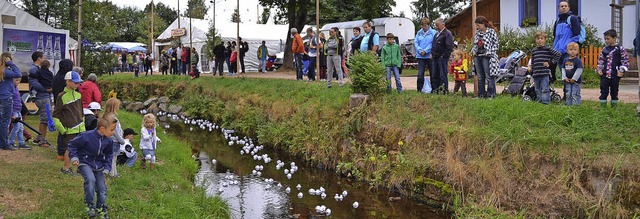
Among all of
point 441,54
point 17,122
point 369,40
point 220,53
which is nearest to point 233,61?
point 220,53

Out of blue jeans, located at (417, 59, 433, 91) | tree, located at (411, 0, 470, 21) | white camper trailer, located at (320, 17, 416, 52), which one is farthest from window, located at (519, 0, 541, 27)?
tree, located at (411, 0, 470, 21)

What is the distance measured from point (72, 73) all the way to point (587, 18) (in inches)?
770

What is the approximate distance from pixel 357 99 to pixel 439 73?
76.0 inches

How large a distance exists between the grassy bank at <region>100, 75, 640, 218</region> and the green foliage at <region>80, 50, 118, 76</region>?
14.3 metres

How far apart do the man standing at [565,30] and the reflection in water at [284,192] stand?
4109mm

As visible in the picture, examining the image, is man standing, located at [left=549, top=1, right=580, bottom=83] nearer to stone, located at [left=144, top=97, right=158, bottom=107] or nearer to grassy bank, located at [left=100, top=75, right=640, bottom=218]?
grassy bank, located at [left=100, top=75, right=640, bottom=218]

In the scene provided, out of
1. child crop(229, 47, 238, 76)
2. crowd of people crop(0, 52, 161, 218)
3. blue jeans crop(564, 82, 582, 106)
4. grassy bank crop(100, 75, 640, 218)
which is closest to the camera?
crowd of people crop(0, 52, 161, 218)

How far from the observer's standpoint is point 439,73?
42.8 ft

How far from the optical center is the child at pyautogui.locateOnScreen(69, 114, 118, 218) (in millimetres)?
6758

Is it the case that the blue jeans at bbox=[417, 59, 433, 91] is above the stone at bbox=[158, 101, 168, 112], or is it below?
above

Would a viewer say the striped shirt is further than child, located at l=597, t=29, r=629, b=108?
Yes

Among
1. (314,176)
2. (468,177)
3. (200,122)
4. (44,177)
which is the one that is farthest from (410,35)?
(44,177)

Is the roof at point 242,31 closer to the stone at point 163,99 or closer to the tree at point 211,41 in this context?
the tree at point 211,41

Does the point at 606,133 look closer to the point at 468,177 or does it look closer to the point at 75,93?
the point at 468,177
